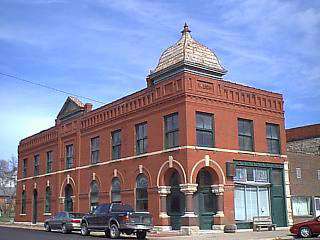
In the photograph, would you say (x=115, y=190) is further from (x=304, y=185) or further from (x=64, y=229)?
(x=304, y=185)

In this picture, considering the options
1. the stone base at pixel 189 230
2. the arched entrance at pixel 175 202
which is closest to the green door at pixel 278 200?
the arched entrance at pixel 175 202

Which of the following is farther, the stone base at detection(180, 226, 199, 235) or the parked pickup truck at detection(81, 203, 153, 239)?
the stone base at detection(180, 226, 199, 235)

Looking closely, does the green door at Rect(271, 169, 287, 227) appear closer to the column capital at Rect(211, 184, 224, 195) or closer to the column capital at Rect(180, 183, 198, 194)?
the column capital at Rect(211, 184, 224, 195)

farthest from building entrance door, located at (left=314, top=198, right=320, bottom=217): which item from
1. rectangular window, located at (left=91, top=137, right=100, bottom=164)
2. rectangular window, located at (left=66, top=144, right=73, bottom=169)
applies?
rectangular window, located at (left=66, top=144, right=73, bottom=169)

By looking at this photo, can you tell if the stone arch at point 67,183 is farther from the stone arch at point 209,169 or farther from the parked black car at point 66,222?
the stone arch at point 209,169

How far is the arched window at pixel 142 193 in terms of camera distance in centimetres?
2977

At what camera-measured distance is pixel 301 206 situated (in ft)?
117

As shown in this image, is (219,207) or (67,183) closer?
(219,207)

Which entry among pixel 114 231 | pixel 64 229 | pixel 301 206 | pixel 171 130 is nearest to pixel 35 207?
pixel 64 229

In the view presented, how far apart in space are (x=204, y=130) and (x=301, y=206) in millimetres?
12936

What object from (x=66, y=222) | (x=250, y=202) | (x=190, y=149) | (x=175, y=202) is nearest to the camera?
(x=190, y=149)

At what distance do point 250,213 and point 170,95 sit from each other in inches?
361

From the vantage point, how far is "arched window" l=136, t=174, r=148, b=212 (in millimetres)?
29766

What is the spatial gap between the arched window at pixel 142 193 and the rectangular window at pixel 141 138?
1802 mm
